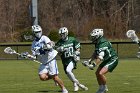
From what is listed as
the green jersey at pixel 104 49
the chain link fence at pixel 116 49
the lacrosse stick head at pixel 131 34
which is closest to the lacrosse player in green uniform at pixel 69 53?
the lacrosse stick head at pixel 131 34

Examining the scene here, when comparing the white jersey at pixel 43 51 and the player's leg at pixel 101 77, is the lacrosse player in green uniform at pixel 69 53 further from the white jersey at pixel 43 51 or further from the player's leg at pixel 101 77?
the player's leg at pixel 101 77

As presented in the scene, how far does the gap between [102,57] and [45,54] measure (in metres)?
2.15

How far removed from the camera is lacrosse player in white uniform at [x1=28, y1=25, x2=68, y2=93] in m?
15.7

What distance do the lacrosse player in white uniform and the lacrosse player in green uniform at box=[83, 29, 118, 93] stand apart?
1205mm

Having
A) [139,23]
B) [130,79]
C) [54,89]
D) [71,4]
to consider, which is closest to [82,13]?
[71,4]

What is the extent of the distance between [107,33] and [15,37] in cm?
947

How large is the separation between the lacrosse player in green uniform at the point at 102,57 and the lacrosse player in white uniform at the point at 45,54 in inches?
47.4

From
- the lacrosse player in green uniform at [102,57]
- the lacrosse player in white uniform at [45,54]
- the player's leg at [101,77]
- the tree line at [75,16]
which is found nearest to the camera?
the lacrosse player in green uniform at [102,57]

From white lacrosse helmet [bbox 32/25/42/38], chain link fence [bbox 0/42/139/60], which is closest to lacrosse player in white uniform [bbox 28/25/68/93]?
white lacrosse helmet [bbox 32/25/42/38]

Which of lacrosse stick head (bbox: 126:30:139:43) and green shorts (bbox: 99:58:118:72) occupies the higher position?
lacrosse stick head (bbox: 126:30:139:43)

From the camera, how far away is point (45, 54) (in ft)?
52.2

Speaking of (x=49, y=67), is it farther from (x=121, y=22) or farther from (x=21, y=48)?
(x=121, y=22)

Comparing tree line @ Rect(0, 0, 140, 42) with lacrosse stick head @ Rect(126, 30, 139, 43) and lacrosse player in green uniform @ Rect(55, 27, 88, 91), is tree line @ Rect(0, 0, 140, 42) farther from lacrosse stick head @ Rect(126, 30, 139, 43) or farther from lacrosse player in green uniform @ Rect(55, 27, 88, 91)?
lacrosse stick head @ Rect(126, 30, 139, 43)

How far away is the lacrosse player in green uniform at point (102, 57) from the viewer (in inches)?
575
